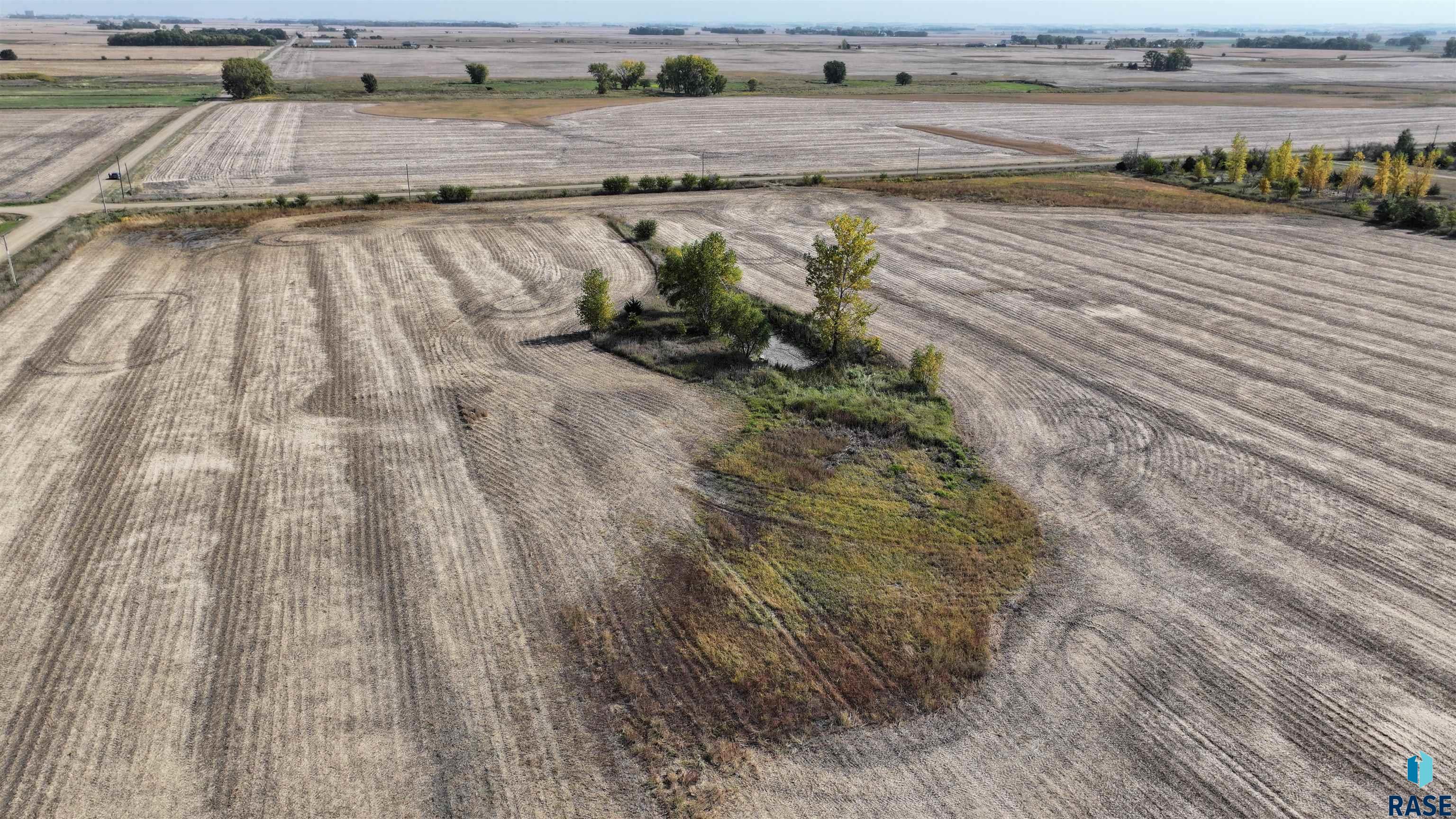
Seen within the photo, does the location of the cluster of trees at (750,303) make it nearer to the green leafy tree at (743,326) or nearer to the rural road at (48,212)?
the green leafy tree at (743,326)

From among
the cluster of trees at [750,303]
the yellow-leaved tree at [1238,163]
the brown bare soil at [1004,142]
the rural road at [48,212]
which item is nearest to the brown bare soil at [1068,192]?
the yellow-leaved tree at [1238,163]

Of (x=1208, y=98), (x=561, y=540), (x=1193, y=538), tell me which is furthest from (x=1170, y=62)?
(x=561, y=540)

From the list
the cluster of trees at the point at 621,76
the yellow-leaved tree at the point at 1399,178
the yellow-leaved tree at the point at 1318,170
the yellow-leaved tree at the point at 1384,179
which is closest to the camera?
the yellow-leaved tree at the point at 1399,178

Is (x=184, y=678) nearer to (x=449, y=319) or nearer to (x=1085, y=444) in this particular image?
(x=449, y=319)

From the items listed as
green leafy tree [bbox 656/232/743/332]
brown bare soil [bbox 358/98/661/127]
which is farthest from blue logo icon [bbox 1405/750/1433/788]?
brown bare soil [bbox 358/98/661/127]

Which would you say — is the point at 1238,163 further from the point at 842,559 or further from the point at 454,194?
the point at 842,559

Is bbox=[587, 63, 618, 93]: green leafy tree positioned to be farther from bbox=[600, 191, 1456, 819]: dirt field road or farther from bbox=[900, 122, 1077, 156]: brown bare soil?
bbox=[600, 191, 1456, 819]: dirt field road

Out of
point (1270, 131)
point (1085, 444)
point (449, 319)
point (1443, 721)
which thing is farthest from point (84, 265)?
point (1270, 131)
